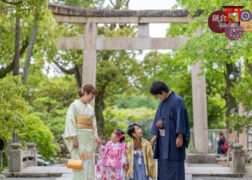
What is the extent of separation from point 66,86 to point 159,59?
615cm

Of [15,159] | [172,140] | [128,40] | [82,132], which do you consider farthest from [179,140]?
[128,40]

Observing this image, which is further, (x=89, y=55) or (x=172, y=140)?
(x=89, y=55)

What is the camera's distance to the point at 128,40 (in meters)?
14.0

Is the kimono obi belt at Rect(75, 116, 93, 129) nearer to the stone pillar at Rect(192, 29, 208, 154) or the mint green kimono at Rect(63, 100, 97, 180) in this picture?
the mint green kimono at Rect(63, 100, 97, 180)

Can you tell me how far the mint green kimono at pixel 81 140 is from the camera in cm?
619

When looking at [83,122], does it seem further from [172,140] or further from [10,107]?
[10,107]

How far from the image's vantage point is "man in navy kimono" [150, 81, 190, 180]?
5671mm

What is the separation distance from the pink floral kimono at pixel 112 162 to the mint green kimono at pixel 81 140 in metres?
0.72

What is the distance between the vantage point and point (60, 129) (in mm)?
17719

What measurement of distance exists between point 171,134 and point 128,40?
8.53m

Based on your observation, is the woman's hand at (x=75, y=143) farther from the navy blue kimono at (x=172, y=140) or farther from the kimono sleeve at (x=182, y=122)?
the kimono sleeve at (x=182, y=122)

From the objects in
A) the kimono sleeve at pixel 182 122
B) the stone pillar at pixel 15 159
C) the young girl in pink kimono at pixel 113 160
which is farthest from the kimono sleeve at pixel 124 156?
the stone pillar at pixel 15 159

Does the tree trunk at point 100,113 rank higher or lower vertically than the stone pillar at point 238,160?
higher

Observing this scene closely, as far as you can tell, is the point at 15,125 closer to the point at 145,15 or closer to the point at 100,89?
the point at 145,15
